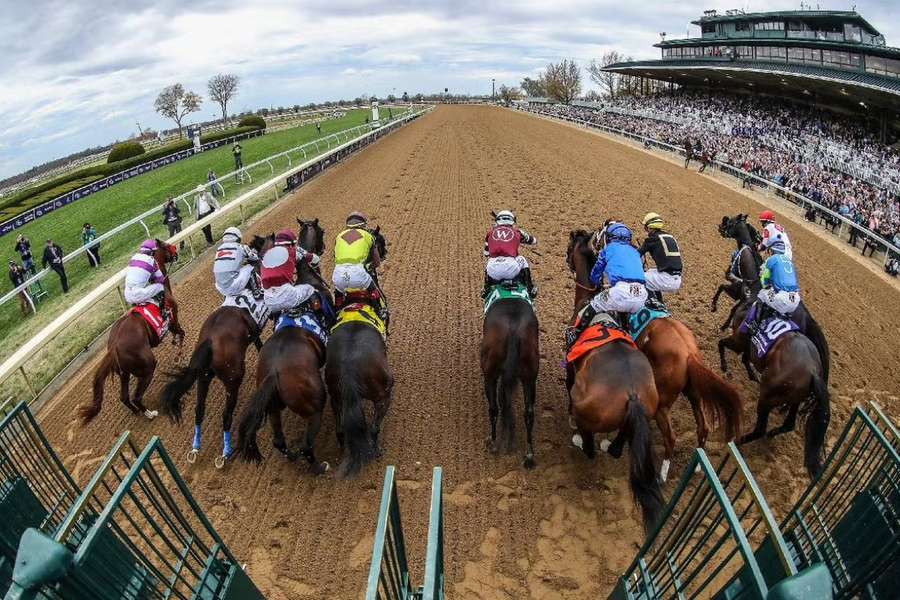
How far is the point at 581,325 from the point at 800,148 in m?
22.0

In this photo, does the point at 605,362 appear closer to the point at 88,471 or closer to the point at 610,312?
the point at 610,312

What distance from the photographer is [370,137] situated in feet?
82.9

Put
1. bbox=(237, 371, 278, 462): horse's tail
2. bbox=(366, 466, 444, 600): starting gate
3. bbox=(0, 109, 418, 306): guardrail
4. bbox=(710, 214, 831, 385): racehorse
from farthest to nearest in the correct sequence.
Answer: bbox=(0, 109, 418, 306): guardrail < bbox=(710, 214, 831, 385): racehorse < bbox=(237, 371, 278, 462): horse's tail < bbox=(366, 466, 444, 600): starting gate

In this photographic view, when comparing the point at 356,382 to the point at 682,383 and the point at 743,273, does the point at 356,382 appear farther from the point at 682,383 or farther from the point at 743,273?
the point at 743,273

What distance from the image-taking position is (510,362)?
189 inches

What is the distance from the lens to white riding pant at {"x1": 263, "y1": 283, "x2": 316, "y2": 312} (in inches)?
199

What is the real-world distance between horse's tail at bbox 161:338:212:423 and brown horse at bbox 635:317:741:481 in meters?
4.38

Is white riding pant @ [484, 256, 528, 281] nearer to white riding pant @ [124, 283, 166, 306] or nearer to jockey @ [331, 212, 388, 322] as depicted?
jockey @ [331, 212, 388, 322]

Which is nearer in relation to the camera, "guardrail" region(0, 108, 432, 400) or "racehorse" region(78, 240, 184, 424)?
"racehorse" region(78, 240, 184, 424)

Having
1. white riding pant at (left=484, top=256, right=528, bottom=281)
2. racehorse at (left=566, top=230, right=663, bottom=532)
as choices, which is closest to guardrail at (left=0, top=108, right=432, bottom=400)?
white riding pant at (left=484, top=256, right=528, bottom=281)

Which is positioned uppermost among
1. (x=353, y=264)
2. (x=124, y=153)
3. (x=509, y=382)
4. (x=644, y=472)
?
(x=124, y=153)

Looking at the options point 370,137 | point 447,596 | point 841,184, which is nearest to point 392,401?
point 447,596

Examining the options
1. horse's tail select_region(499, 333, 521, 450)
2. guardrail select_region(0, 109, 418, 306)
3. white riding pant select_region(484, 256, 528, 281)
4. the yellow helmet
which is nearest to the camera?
horse's tail select_region(499, 333, 521, 450)

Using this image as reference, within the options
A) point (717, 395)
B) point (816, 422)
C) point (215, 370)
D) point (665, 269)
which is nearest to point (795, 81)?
point (665, 269)
